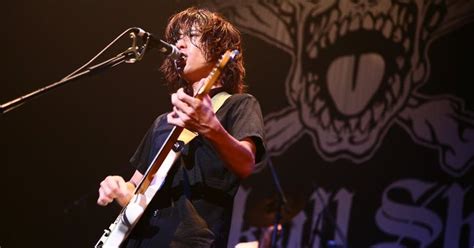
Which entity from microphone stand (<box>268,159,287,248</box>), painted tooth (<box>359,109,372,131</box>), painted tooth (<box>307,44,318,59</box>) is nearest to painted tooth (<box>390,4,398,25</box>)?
painted tooth (<box>307,44,318,59</box>)

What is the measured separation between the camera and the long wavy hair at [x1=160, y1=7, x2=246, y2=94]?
2.44 metres

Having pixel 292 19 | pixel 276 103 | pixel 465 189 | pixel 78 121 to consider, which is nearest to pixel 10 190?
pixel 78 121

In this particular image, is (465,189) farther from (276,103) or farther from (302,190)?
(276,103)

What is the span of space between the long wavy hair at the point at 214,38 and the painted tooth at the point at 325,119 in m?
2.35

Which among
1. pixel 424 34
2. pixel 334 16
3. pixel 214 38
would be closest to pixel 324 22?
pixel 334 16

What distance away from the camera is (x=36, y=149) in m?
4.99

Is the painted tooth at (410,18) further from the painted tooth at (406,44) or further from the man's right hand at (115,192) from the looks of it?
the man's right hand at (115,192)

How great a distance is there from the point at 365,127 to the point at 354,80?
45 centimetres

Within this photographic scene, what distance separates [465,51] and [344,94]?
1.08m

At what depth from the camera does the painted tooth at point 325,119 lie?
4.84m

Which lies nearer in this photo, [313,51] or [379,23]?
[379,23]

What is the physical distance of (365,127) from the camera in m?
4.71

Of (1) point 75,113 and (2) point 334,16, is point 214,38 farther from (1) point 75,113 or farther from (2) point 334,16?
(1) point 75,113

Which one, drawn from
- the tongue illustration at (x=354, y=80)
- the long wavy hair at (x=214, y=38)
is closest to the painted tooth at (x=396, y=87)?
the tongue illustration at (x=354, y=80)
